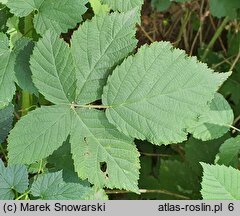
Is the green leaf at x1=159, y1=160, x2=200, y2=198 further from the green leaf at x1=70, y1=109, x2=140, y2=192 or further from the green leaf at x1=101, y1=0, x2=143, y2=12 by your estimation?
the green leaf at x1=101, y1=0, x2=143, y2=12

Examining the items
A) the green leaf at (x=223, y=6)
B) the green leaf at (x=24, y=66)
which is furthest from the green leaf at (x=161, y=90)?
the green leaf at (x=223, y=6)

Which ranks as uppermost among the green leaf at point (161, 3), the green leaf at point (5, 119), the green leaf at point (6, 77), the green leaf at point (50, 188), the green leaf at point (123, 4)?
the green leaf at point (161, 3)

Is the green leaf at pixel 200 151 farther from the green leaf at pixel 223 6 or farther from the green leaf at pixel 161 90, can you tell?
the green leaf at pixel 161 90

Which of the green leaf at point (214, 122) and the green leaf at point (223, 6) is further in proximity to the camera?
the green leaf at point (223, 6)

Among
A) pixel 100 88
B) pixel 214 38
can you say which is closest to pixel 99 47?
pixel 100 88

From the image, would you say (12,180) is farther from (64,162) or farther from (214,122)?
(214,122)

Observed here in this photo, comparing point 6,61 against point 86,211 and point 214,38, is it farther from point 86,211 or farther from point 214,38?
point 214,38
